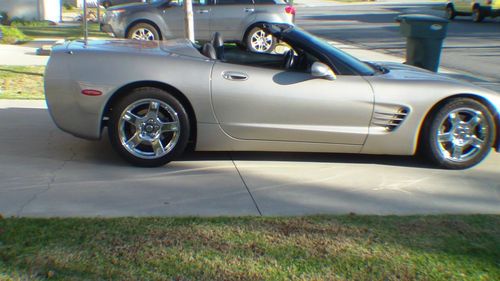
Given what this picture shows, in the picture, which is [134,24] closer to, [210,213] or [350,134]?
[350,134]

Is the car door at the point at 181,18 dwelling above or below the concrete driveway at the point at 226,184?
above

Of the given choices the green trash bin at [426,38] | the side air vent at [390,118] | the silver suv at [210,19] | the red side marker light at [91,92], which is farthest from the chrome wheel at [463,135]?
the silver suv at [210,19]

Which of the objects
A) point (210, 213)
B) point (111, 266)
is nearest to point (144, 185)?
point (210, 213)

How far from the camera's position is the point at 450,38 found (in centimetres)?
2188

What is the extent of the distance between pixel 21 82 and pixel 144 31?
19.1 feet

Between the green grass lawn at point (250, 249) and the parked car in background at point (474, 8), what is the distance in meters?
25.6

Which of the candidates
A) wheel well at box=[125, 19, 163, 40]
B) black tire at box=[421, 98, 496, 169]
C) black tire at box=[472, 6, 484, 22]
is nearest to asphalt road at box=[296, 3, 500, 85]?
black tire at box=[472, 6, 484, 22]

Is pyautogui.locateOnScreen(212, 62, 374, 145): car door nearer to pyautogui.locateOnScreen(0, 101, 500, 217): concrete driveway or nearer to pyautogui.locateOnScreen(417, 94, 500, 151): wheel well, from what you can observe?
pyautogui.locateOnScreen(0, 101, 500, 217): concrete driveway

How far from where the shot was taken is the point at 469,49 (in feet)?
60.7

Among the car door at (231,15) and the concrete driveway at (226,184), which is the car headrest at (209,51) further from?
the car door at (231,15)

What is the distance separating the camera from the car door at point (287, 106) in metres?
5.88

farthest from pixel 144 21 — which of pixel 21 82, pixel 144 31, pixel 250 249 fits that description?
pixel 250 249

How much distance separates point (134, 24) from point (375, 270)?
1271cm

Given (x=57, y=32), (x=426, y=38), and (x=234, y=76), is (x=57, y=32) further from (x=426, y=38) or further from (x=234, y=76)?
(x=234, y=76)
